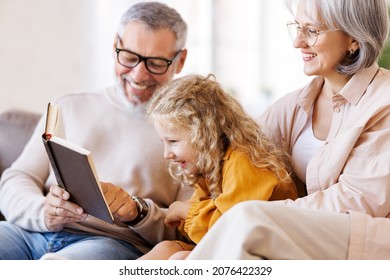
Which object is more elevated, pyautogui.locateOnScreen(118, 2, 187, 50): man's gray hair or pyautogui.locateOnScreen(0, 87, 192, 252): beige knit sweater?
pyautogui.locateOnScreen(118, 2, 187, 50): man's gray hair

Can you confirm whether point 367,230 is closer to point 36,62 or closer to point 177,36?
point 177,36

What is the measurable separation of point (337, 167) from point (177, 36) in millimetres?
761

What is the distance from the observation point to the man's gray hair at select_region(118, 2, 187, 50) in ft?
6.87

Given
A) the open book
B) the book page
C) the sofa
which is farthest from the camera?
the sofa

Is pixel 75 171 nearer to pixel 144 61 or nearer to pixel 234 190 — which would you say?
pixel 234 190

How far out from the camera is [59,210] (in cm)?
185

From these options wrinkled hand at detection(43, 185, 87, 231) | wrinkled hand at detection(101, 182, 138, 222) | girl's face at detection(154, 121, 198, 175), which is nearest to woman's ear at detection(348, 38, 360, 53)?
girl's face at detection(154, 121, 198, 175)

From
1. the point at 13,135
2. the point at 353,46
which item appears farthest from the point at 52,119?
the point at 353,46

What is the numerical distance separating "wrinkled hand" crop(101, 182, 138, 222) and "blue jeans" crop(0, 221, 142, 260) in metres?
0.10

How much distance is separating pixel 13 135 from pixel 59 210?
608 mm

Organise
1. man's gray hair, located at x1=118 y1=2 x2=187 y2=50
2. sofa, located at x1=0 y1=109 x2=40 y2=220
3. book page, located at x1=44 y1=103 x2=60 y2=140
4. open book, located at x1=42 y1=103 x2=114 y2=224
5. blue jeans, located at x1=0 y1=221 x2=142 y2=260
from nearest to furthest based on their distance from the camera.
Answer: open book, located at x1=42 y1=103 x2=114 y2=224
book page, located at x1=44 y1=103 x2=60 y2=140
blue jeans, located at x1=0 y1=221 x2=142 y2=260
man's gray hair, located at x1=118 y1=2 x2=187 y2=50
sofa, located at x1=0 y1=109 x2=40 y2=220

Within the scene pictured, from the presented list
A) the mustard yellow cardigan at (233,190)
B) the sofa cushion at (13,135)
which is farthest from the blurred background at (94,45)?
the mustard yellow cardigan at (233,190)

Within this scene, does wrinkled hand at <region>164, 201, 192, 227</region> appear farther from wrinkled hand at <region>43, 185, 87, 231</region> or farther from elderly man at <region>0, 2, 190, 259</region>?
wrinkled hand at <region>43, 185, 87, 231</region>
